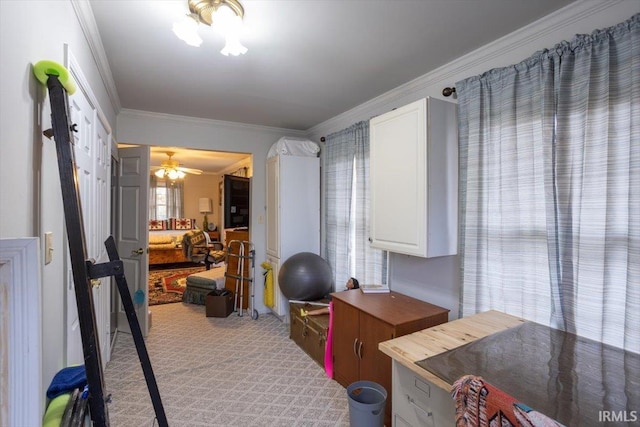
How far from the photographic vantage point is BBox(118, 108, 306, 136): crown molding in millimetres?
3336

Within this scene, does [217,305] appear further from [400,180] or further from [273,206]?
[400,180]

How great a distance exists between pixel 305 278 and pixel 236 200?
1.68 metres

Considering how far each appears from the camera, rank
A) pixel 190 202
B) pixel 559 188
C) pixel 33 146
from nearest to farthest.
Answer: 1. pixel 33 146
2. pixel 559 188
3. pixel 190 202

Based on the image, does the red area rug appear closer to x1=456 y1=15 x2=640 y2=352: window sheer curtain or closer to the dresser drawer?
the dresser drawer

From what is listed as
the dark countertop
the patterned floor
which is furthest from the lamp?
the dark countertop

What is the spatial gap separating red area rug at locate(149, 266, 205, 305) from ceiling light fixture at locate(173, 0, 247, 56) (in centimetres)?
426

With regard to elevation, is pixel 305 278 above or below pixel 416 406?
above

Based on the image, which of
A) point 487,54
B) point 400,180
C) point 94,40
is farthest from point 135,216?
point 487,54

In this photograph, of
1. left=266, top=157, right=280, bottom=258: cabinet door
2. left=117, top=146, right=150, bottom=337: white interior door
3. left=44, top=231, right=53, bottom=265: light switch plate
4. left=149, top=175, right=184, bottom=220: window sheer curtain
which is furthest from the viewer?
left=149, top=175, right=184, bottom=220: window sheer curtain

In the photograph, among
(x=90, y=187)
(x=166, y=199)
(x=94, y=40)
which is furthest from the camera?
(x=166, y=199)

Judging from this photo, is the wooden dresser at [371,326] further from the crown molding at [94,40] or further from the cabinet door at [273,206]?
the crown molding at [94,40]

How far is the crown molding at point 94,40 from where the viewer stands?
1.55 meters

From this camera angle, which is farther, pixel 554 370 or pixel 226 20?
pixel 226 20

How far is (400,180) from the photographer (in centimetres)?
217
